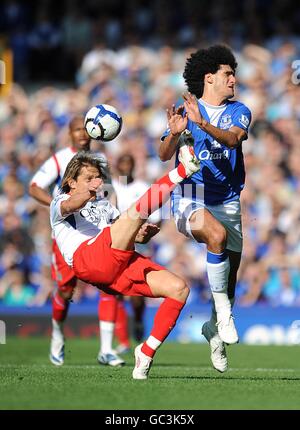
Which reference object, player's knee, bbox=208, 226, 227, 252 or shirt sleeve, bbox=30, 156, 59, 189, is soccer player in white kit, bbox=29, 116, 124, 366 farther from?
player's knee, bbox=208, 226, 227, 252

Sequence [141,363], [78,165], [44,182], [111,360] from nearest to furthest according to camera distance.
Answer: [141,363] → [78,165] → [111,360] → [44,182]

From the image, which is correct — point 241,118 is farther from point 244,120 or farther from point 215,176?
point 215,176

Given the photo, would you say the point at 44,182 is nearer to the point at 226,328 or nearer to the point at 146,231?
the point at 146,231

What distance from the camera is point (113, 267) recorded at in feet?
28.1

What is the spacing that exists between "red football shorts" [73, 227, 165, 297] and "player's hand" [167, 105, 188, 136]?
1107mm

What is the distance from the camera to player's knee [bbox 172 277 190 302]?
8430 millimetres

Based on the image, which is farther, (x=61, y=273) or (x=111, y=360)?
(x=61, y=273)

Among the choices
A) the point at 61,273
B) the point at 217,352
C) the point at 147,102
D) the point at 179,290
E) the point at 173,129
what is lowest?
the point at 217,352

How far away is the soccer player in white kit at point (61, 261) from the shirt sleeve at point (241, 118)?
8.64ft

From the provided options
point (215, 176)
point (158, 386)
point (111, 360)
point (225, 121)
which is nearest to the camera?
point (158, 386)

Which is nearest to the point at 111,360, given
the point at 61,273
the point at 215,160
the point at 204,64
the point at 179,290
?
the point at 61,273

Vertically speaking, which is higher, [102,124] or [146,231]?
[102,124]

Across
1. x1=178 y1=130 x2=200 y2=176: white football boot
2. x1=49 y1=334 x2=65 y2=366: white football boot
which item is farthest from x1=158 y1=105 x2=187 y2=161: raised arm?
x1=49 y1=334 x2=65 y2=366: white football boot

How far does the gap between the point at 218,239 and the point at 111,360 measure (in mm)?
2765
